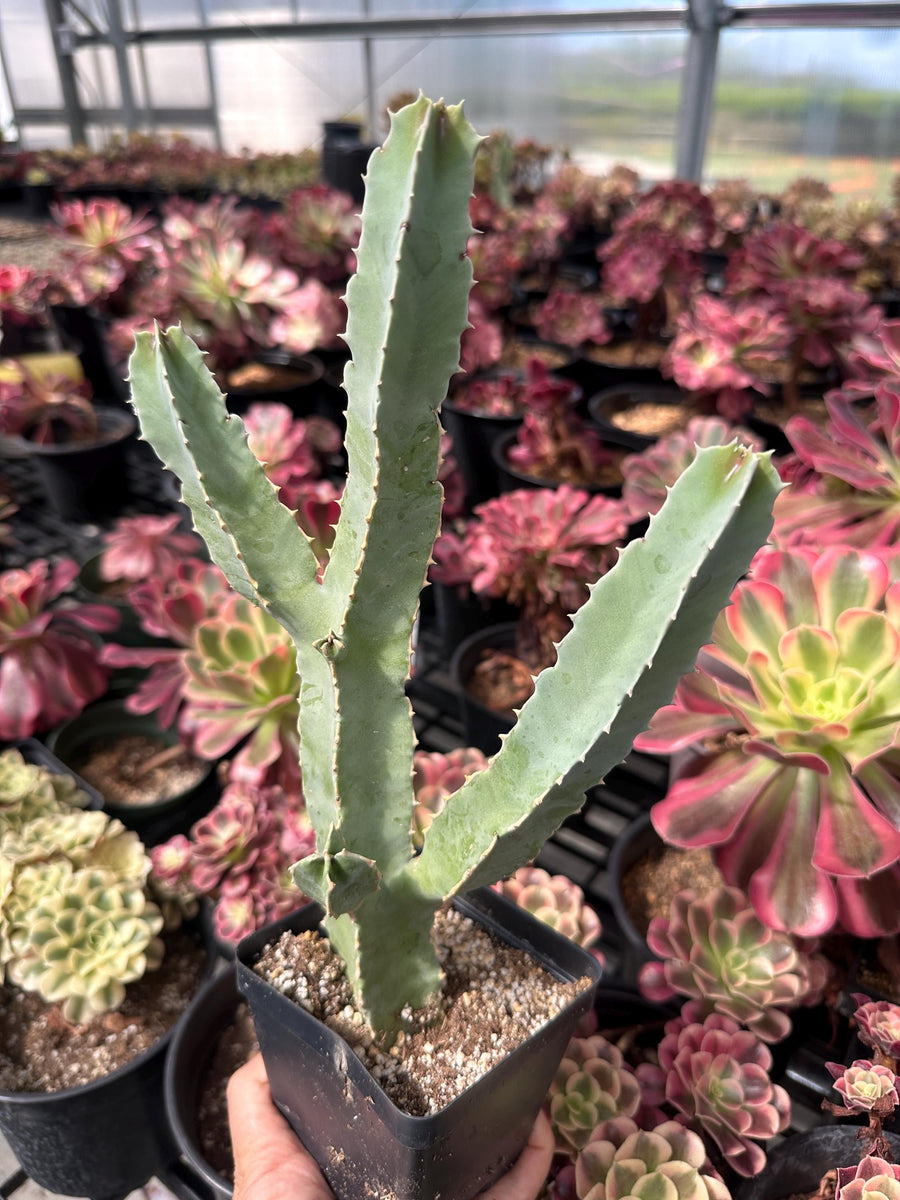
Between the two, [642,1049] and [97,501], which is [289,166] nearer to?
[97,501]

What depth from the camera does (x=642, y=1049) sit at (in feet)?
3.05

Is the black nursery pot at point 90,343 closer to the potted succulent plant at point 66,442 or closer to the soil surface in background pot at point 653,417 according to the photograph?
the potted succulent plant at point 66,442

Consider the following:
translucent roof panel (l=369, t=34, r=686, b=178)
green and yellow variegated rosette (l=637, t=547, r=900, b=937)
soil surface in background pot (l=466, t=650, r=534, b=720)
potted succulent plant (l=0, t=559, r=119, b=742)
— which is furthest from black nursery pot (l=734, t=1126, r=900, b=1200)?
translucent roof panel (l=369, t=34, r=686, b=178)

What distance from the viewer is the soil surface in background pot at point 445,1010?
63 centimetres

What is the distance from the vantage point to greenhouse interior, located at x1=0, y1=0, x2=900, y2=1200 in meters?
0.54

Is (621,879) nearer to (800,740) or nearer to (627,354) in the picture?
(800,740)

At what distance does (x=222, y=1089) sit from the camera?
92 cm

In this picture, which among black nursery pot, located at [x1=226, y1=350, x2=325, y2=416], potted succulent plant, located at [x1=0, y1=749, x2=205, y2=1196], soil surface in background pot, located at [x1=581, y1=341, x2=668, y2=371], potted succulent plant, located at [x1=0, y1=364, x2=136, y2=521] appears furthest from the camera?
soil surface in background pot, located at [x1=581, y1=341, x2=668, y2=371]

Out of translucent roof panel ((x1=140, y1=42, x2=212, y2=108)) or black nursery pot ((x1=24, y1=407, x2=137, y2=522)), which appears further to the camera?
translucent roof panel ((x1=140, y1=42, x2=212, y2=108))

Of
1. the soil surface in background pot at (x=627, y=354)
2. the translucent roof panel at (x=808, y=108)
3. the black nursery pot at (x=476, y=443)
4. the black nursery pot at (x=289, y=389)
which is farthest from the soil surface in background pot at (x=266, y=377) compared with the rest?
the translucent roof panel at (x=808, y=108)

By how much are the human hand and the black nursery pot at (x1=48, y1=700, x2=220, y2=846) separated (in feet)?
1.92

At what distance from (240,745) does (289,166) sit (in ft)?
17.7

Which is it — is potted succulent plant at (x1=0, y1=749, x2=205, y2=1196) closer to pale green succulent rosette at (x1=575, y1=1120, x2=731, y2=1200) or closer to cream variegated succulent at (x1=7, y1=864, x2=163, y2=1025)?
cream variegated succulent at (x1=7, y1=864, x2=163, y2=1025)

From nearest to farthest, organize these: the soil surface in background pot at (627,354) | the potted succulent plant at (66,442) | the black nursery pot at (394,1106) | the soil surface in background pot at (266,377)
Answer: the black nursery pot at (394,1106) < the potted succulent plant at (66,442) < the soil surface in background pot at (266,377) < the soil surface in background pot at (627,354)
